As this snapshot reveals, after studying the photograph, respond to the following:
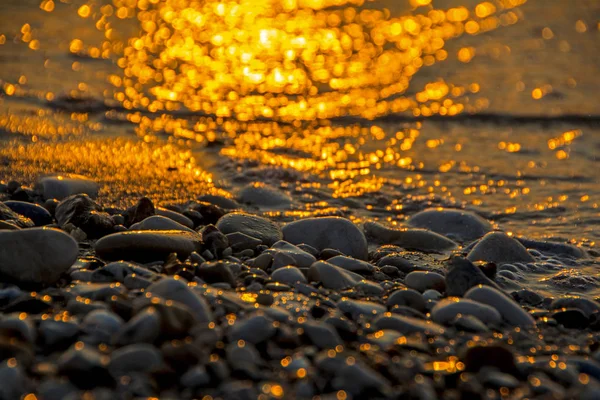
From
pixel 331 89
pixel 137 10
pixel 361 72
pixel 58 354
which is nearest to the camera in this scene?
pixel 58 354

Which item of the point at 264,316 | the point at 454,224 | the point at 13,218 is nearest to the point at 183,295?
the point at 264,316

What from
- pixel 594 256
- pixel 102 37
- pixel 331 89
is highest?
pixel 102 37

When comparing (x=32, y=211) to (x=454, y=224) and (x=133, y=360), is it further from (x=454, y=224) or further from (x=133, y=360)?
(x=454, y=224)

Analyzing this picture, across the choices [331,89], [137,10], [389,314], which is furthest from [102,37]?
[389,314]

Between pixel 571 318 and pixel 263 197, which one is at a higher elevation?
pixel 263 197

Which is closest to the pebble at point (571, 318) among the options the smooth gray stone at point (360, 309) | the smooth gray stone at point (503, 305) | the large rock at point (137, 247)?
the smooth gray stone at point (503, 305)

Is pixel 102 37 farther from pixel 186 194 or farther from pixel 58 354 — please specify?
pixel 58 354

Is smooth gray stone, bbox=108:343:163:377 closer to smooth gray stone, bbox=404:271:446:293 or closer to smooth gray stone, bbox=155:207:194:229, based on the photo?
smooth gray stone, bbox=404:271:446:293
